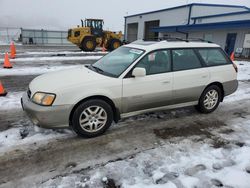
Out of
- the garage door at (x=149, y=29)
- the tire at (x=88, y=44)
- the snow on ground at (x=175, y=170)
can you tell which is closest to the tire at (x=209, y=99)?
the snow on ground at (x=175, y=170)

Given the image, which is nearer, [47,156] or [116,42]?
[47,156]

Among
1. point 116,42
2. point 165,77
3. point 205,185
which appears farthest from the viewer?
point 116,42

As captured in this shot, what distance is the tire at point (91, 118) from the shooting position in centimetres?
341

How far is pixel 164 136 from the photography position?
3.77 meters

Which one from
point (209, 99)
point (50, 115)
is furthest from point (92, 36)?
point (50, 115)

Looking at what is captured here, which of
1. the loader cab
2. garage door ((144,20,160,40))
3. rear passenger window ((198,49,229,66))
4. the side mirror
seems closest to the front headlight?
the side mirror

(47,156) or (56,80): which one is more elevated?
(56,80)

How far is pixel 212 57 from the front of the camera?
477 centimetres

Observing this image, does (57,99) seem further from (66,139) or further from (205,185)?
(205,185)

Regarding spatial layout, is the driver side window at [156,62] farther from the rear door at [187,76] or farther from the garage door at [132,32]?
the garage door at [132,32]

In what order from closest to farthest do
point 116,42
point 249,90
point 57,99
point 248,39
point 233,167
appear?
1. point 233,167
2. point 57,99
3. point 249,90
4. point 248,39
5. point 116,42

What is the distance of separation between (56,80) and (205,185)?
9.12 feet

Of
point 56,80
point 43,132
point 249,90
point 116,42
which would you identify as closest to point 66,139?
point 43,132

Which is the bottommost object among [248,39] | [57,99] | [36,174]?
[36,174]
